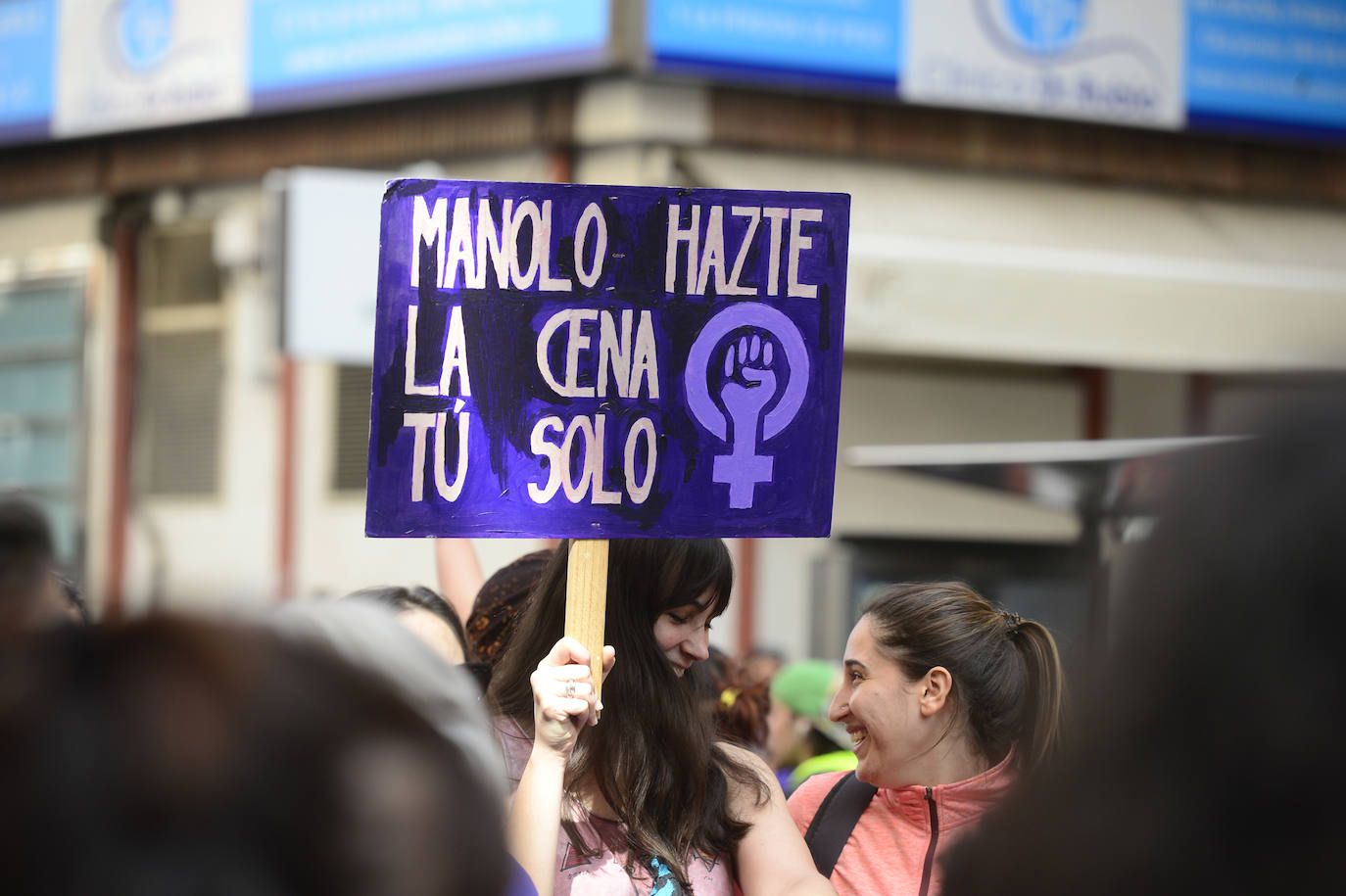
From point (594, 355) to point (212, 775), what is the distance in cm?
132

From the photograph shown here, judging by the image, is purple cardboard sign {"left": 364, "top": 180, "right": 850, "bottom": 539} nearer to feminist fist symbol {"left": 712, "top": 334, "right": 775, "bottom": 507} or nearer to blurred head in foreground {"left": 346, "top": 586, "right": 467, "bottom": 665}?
feminist fist symbol {"left": 712, "top": 334, "right": 775, "bottom": 507}

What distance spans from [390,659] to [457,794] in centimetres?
12

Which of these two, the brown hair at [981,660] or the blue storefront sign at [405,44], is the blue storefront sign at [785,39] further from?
the brown hair at [981,660]

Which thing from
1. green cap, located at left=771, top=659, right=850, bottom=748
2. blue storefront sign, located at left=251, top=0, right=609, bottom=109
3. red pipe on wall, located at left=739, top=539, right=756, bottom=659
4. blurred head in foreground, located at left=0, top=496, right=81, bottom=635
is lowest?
red pipe on wall, located at left=739, top=539, right=756, bottom=659

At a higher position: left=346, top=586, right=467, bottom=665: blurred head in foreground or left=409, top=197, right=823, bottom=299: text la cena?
left=409, top=197, right=823, bottom=299: text la cena

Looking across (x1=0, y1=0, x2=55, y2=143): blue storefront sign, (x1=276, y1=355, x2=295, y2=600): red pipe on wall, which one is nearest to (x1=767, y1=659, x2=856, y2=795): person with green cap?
(x1=276, y1=355, x2=295, y2=600): red pipe on wall

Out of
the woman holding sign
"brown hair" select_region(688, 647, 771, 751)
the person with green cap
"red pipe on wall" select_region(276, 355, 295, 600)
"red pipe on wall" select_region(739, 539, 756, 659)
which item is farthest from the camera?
"red pipe on wall" select_region(276, 355, 295, 600)

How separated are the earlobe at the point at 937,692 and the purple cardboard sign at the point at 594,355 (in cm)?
39

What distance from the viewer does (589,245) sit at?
2150mm

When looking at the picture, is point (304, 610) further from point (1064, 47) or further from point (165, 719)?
point (1064, 47)

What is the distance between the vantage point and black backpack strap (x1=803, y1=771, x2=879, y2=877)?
2.39 metres

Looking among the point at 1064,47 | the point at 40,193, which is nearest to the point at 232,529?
the point at 40,193

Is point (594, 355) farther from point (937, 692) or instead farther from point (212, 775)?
point (212, 775)

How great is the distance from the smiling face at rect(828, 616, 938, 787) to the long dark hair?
0.33 m
